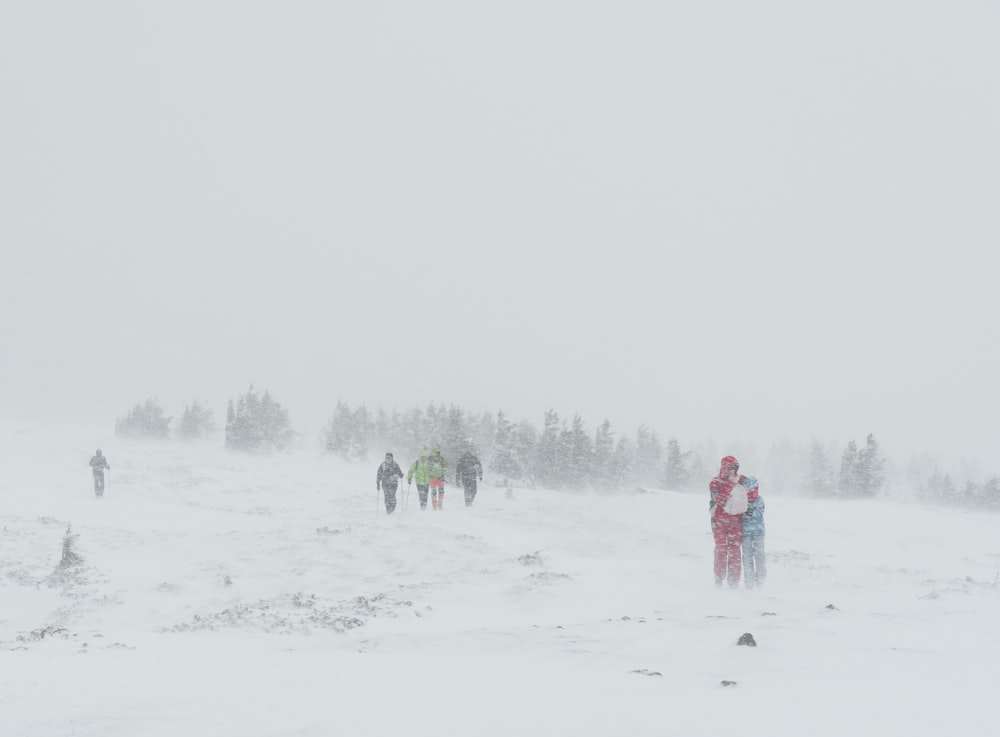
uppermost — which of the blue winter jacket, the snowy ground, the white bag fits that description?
the white bag

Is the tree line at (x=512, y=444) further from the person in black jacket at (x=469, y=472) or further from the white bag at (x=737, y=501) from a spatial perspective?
the white bag at (x=737, y=501)

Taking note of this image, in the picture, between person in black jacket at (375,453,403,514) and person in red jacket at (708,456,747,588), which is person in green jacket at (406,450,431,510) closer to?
person in black jacket at (375,453,403,514)

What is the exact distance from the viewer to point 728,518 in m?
13.2

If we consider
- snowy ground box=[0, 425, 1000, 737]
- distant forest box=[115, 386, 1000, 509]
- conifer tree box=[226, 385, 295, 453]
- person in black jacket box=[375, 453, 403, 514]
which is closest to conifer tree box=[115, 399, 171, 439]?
distant forest box=[115, 386, 1000, 509]

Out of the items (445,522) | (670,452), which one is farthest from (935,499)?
(445,522)

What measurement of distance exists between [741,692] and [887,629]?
415 centimetres

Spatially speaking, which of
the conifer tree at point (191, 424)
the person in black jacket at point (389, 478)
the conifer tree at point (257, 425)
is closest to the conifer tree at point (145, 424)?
the conifer tree at point (191, 424)

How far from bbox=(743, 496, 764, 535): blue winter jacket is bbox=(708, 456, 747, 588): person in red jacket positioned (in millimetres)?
108

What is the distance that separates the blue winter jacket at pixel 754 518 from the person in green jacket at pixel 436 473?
13.1m

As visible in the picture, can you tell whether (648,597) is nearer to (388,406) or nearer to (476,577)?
(476,577)

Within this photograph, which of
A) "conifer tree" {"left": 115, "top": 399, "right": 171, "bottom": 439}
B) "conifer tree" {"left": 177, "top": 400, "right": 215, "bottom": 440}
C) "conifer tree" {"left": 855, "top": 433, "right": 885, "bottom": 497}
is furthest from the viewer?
"conifer tree" {"left": 177, "top": 400, "right": 215, "bottom": 440}

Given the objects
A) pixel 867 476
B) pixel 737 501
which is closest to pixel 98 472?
pixel 737 501

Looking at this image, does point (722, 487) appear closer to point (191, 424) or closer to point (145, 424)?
point (145, 424)

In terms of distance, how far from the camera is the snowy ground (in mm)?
5125
